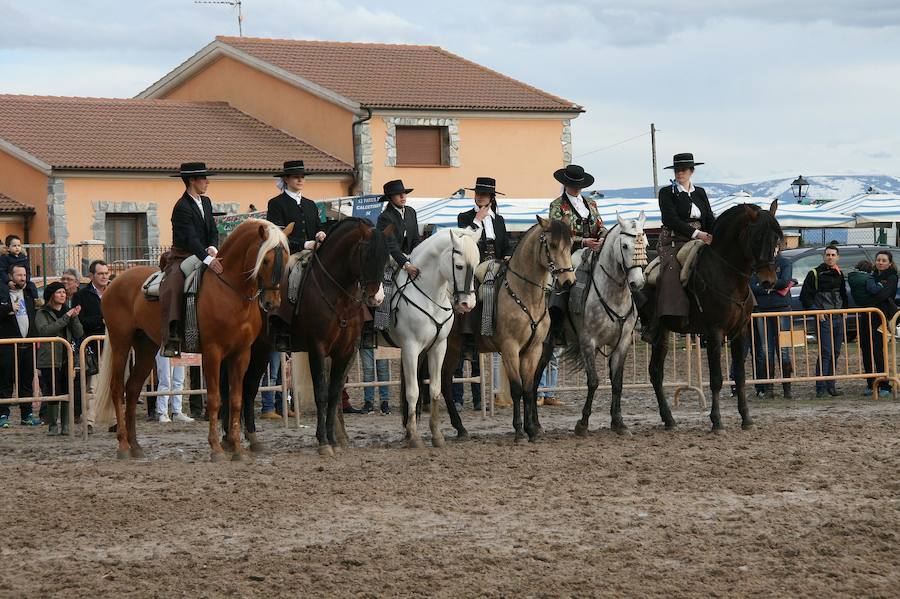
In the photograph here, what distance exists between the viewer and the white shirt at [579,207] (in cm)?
1322

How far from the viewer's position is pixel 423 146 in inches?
1526

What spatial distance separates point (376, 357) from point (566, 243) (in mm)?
3865

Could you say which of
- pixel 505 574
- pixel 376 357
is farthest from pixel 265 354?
pixel 505 574

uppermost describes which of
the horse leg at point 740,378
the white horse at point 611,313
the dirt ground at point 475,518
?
the white horse at point 611,313

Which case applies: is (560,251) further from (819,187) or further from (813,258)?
(819,187)

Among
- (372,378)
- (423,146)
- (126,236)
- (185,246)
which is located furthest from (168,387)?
(423,146)

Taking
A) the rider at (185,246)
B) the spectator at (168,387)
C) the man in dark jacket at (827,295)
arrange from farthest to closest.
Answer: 1. the man in dark jacket at (827,295)
2. the spectator at (168,387)
3. the rider at (185,246)

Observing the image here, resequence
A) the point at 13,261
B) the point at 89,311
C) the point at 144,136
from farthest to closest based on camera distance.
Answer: the point at 144,136
the point at 13,261
the point at 89,311

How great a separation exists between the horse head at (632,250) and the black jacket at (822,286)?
5.54 m

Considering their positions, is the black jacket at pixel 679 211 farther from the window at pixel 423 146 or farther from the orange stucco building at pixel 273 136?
the window at pixel 423 146

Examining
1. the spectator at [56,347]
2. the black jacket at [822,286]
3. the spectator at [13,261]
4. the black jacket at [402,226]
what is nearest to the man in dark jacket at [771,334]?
the black jacket at [822,286]

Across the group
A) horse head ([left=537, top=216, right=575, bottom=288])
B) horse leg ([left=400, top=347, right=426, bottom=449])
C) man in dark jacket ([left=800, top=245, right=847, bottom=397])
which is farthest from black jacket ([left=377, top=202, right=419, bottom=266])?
man in dark jacket ([left=800, top=245, right=847, bottom=397])

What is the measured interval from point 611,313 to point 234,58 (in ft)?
101

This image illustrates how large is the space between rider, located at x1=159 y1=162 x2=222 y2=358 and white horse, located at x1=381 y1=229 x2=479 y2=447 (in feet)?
6.02
